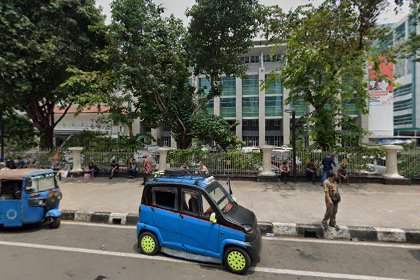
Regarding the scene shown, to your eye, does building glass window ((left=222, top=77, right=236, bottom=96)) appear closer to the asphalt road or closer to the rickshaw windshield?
the rickshaw windshield

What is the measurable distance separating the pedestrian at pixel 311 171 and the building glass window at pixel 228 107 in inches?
1142

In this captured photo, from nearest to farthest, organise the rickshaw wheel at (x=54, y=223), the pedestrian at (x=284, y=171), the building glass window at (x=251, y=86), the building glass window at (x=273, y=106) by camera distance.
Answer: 1. the rickshaw wheel at (x=54, y=223)
2. the pedestrian at (x=284, y=171)
3. the building glass window at (x=273, y=106)
4. the building glass window at (x=251, y=86)

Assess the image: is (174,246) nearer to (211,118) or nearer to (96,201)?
(96,201)

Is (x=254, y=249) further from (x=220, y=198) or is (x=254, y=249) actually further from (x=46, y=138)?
(x=46, y=138)

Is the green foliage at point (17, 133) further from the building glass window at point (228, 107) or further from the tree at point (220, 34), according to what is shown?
the building glass window at point (228, 107)

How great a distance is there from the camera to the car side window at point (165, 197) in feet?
15.5

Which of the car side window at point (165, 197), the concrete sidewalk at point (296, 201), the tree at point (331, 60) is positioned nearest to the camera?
the car side window at point (165, 197)

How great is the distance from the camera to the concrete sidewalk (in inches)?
269

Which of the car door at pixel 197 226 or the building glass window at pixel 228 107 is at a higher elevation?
the building glass window at pixel 228 107

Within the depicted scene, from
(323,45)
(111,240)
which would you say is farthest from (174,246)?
(323,45)

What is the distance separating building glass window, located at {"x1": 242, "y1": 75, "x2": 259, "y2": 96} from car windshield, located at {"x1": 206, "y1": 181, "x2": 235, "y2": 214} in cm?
3618

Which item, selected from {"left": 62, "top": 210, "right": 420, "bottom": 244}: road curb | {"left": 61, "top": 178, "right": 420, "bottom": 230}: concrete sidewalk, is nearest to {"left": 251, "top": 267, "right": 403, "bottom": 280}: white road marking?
{"left": 62, "top": 210, "right": 420, "bottom": 244}: road curb

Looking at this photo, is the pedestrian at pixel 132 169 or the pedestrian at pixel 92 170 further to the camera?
the pedestrian at pixel 92 170

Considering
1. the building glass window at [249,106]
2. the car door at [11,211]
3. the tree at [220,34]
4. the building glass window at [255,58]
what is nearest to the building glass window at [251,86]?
the building glass window at [249,106]
